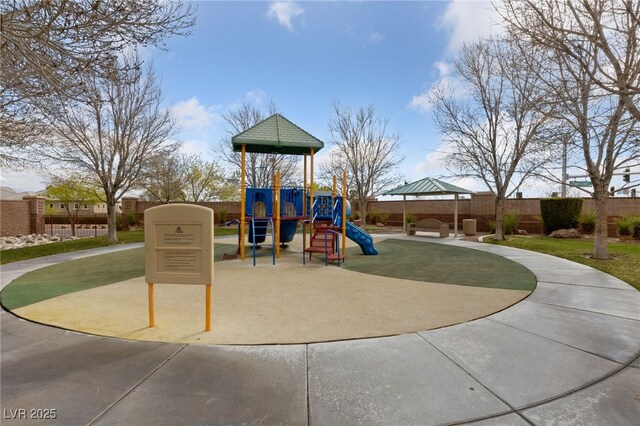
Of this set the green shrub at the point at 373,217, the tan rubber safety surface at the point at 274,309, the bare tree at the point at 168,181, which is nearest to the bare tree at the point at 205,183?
the bare tree at the point at 168,181

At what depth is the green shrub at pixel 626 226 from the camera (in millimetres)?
14666

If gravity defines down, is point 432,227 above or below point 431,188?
below

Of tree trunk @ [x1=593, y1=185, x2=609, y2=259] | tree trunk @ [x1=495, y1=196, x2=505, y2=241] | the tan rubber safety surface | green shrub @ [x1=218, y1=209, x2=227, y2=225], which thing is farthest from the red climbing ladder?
green shrub @ [x1=218, y1=209, x2=227, y2=225]

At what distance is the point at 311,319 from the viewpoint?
4387 millimetres

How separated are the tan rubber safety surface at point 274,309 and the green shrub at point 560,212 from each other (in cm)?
1437

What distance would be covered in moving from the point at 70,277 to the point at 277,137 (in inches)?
260

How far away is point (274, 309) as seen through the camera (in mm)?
4883

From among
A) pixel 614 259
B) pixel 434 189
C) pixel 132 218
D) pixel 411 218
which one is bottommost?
pixel 614 259

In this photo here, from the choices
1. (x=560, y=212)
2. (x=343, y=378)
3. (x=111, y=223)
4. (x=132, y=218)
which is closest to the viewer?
(x=343, y=378)

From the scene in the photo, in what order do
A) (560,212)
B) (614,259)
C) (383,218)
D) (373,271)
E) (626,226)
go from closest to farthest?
(373,271), (614,259), (626,226), (560,212), (383,218)

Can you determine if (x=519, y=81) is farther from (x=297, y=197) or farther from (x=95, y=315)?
(x=95, y=315)

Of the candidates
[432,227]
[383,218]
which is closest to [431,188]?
[432,227]

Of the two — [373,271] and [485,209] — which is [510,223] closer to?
[485,209]

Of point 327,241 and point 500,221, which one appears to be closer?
point 327,241
